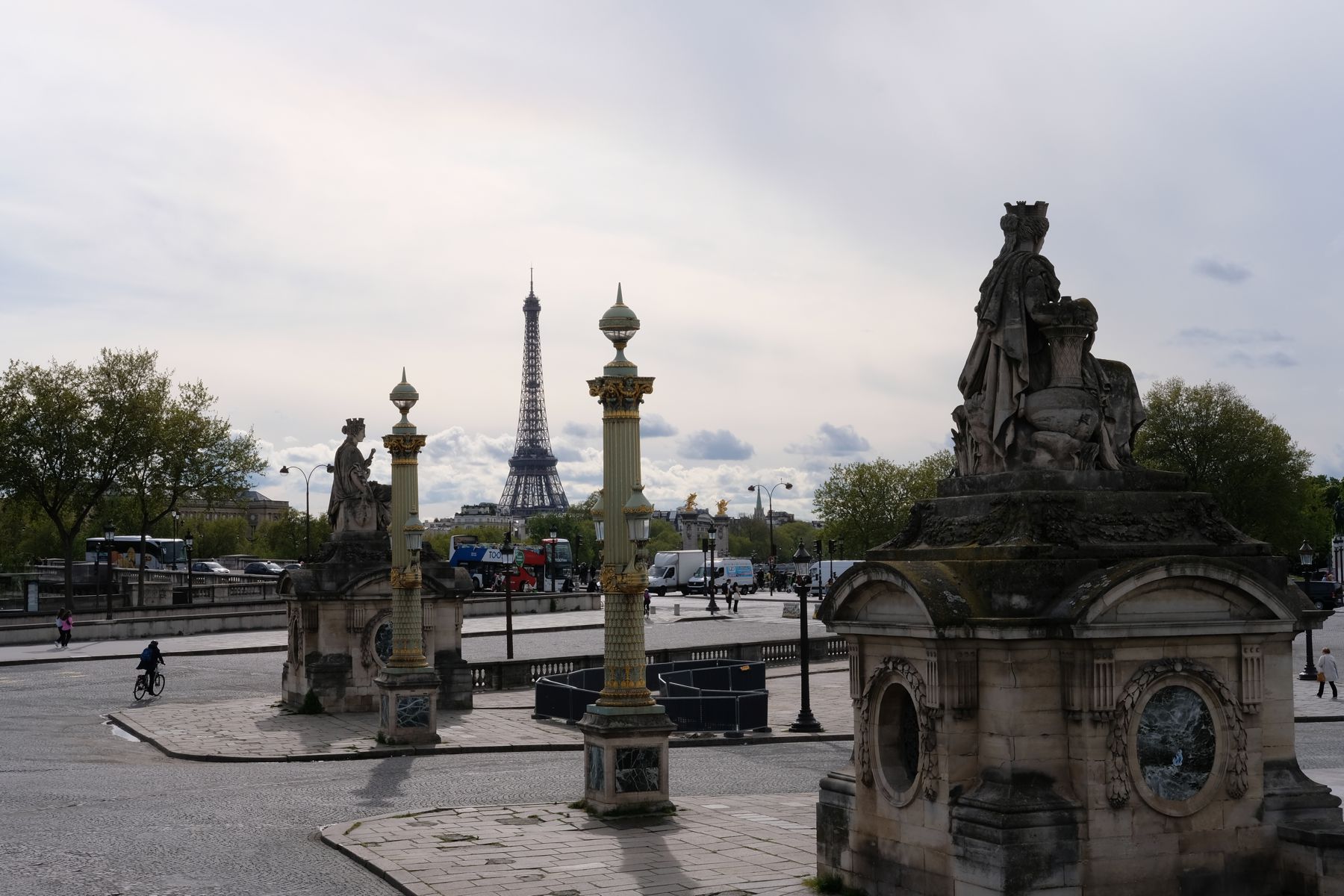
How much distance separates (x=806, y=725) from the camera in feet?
92.4

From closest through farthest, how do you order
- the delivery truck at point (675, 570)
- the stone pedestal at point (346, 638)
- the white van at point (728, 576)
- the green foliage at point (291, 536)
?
the stone pedestal at point (346, 638) → the white van at point (728, 576) → the delivery truck at point (675, 570) → the green foliage at point (291, 536)

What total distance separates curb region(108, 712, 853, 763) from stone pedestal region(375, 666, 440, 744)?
0.27 m

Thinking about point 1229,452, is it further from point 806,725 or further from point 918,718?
point 918,718

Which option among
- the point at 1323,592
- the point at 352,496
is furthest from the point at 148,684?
the point at 1323,592

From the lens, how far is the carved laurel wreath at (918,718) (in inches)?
460

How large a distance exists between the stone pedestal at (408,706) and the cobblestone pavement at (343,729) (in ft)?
0.87

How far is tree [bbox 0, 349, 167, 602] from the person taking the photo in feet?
197

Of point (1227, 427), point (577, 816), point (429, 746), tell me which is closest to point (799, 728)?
point (429, 746)

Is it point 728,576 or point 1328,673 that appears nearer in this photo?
point 1328,673

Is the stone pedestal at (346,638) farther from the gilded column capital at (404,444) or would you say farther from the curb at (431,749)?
the gilded column capital at (404,444)

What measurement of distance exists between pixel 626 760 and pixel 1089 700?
25.4ft

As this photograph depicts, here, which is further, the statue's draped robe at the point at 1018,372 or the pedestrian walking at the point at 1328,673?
the pedestrian walking at the point at 1328,673

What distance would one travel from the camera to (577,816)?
17469 millimetres

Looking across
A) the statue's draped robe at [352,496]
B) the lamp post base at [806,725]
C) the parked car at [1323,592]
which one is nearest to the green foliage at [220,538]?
the parked car at [1323,592]
